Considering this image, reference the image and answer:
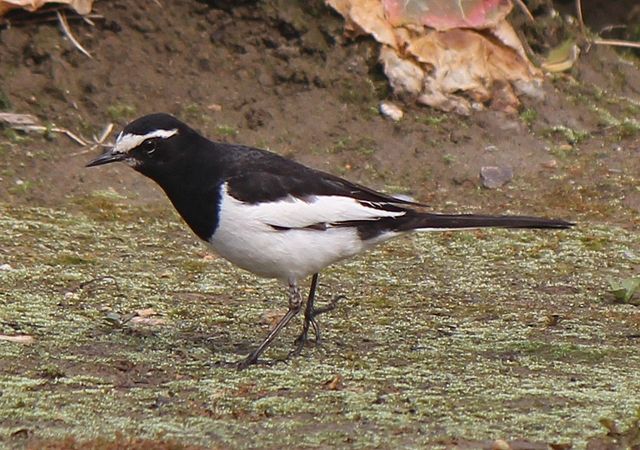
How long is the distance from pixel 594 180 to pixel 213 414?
12.3ft

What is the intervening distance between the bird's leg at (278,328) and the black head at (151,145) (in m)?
0.75

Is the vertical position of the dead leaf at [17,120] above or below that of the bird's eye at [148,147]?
below

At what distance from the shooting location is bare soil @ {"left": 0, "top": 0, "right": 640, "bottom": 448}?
4.82 metres

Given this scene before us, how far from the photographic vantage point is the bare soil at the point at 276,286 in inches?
190

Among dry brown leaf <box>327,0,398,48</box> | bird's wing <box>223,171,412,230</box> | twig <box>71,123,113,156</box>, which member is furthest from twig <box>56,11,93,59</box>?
bird's wing <box>223,171,412,230</box>

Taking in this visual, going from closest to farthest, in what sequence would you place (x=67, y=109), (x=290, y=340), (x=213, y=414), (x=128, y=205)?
(x=213, y=414) → (x=290, y=340) → (x=128, y=205) → (x=67, y=109)

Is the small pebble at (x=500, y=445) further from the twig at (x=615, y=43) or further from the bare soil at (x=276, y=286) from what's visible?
the twig at (x=615, y=43)

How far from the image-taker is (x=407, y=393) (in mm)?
5031

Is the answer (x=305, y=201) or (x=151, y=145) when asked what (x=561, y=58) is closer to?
(x=305, y=201)

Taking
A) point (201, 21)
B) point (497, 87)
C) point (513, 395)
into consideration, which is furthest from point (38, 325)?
point (497, 87)

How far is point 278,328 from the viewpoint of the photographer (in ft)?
18.4

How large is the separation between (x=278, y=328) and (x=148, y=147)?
0.95 m

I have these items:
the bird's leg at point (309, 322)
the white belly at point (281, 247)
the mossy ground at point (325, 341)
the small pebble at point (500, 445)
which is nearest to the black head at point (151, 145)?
the white belly at point (281, 247)

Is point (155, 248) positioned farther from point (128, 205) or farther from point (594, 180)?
point (594, 180)
